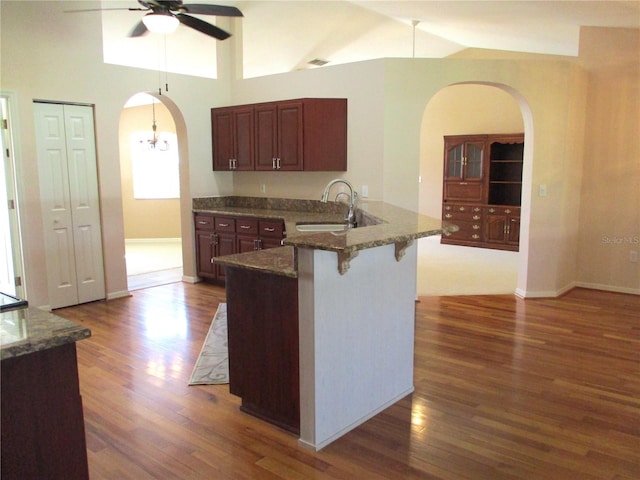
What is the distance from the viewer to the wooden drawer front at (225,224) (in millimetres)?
5566

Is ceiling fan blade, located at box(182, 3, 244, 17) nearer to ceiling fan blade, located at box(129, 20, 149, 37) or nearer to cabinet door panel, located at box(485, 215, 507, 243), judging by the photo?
ceiling fan blade, located at box(129, 20, 149, 37)

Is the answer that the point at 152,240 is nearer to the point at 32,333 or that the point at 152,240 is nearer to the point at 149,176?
the point at 149,176

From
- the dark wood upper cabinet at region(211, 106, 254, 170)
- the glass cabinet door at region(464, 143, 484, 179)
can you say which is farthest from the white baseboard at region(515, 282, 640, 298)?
the dark wood upper cabinet at region(211, 106, 254, 170)

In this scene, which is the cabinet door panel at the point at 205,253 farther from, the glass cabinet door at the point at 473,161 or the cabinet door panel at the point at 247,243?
the glass cabinet door at the point at 473,161

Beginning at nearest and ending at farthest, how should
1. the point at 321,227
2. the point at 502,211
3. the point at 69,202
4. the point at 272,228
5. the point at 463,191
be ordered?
the point at 321,227 → the point at 69,202 → the point at 272,228 → the point at 502,211 → the point at 463,191

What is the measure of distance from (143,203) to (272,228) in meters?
4.90

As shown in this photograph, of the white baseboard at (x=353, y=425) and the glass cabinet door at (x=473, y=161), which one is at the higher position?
the glass cabinet door at (x=473, y=161)

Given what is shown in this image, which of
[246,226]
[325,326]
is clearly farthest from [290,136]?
[325,326]

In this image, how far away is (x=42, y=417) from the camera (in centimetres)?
137

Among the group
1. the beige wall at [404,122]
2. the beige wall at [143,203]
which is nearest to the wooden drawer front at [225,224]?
the beige wall at [404,122]

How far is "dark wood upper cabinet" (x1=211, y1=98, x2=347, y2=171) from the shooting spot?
5113 mm

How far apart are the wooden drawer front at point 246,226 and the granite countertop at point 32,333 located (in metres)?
3.88

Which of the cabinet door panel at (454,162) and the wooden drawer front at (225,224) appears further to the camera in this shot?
the cabinet door panel at (454,162)

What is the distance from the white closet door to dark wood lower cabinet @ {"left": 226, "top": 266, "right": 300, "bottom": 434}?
2.91 metres
